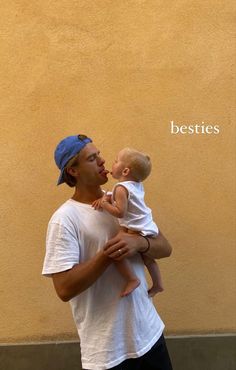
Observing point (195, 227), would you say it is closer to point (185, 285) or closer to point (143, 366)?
point (185, 285)

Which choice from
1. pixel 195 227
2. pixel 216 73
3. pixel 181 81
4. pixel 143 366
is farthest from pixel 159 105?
pixel 143 366

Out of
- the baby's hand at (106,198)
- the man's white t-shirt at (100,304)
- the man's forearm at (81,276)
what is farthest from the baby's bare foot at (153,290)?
the baby's hand at (106,198)

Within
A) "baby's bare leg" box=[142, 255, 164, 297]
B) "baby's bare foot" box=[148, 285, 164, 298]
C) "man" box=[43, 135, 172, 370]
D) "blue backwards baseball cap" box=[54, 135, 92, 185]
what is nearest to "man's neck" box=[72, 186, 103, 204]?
"man" box=[43, 135, 172, 370]

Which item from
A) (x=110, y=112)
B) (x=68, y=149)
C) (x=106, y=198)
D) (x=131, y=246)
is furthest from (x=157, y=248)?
(x=110, y=112)

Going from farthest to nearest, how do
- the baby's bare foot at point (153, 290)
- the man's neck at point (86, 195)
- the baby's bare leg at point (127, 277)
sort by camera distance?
the baby's bare foot at point (153, 290) < the man's neck at point (86, 195) < the baby's bare leg at point (127, 277)

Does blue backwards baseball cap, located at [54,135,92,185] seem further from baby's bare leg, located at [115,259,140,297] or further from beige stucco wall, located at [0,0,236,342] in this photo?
beige stucco wall, located at [0,0,236,342]

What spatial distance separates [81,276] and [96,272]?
7 centimetres

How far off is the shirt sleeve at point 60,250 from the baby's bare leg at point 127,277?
0.70ft

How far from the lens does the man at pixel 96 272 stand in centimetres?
183

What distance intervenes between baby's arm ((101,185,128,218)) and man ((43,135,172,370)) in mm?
62

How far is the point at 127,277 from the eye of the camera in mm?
1938

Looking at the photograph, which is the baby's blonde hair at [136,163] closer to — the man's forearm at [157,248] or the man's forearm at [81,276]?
the man's forearm at [157,248]

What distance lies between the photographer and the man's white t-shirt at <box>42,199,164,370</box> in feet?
6.17

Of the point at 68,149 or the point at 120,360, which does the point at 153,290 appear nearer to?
the point at 120,360
